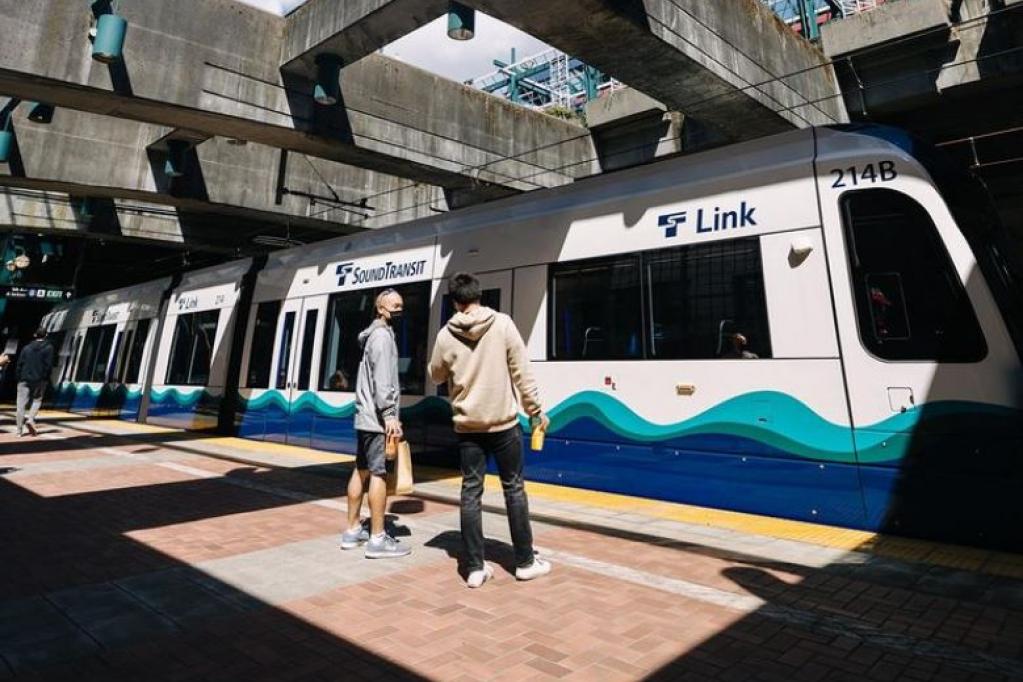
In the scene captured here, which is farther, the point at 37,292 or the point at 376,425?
the point at 37,292

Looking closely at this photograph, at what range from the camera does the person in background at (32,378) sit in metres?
11.6

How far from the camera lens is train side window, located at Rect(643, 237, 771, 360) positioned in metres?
5.32

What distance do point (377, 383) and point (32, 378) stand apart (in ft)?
37.8

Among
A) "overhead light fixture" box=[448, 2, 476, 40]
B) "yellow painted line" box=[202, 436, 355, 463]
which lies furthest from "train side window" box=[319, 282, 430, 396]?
"overhead light fixture" box=[448, 2, 476, 40]

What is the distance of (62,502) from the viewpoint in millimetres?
5844

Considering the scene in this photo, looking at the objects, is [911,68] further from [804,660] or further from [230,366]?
[230,366]

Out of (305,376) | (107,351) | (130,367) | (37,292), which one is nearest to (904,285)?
(305,376)

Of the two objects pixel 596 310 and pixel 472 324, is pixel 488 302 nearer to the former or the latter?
pixel 596 310

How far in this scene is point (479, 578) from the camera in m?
3.65

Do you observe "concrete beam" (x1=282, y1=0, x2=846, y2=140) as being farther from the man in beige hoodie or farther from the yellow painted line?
the yellow painted line

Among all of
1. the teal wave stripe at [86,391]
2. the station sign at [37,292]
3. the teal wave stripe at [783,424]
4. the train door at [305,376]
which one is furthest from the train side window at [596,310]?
the station sign at [37,292]

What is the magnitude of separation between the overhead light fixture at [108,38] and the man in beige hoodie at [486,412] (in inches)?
254

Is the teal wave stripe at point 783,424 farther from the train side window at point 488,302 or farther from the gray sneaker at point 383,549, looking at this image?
the gray sneaker at point 383,549

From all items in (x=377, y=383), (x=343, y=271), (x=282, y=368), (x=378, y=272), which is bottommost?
(x=377, y=383)
